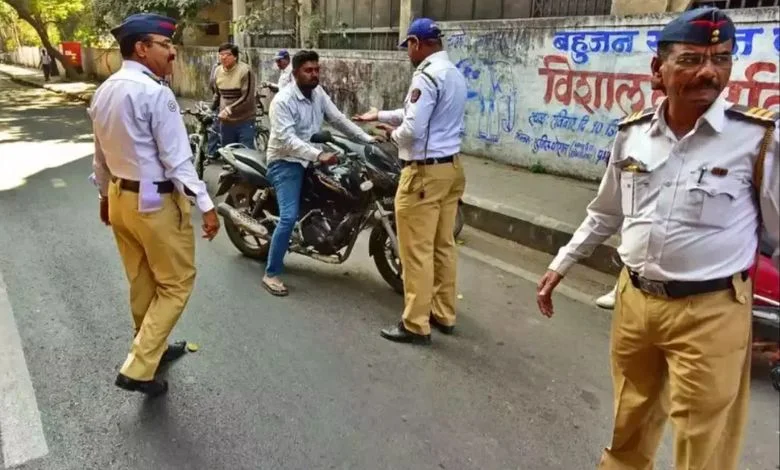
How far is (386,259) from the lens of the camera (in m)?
4.41

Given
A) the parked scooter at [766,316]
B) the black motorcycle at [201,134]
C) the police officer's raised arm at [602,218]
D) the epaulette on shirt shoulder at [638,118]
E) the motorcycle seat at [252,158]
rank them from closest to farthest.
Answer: the parked scooter at [766,316]
the epaulette on shirt shoulder at [638,118]
the police officer's raised arm at [602,218]
the motorcycle seat at [252,158]
the black motorcycle at [201,134]

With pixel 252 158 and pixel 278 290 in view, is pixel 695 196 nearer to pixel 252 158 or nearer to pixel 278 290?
pixel 278 290

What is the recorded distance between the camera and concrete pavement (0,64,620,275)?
5.61m

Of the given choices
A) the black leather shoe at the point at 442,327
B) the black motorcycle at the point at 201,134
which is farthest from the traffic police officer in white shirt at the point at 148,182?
the black motorcycle at the point at 201,134

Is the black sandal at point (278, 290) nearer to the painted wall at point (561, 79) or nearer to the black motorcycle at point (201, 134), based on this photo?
the black motorcycle at point (201, 134)

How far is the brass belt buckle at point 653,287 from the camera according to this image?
1856 mm

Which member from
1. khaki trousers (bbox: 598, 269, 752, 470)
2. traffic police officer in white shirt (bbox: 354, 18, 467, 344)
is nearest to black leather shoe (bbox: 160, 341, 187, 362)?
traffic police officer in white shirt (bbox: 354, 18, 467, 344)

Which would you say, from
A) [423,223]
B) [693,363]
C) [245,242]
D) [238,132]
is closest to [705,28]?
[693,363]

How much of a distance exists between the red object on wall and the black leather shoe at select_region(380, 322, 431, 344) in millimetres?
29060

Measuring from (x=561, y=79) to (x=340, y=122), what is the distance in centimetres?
393

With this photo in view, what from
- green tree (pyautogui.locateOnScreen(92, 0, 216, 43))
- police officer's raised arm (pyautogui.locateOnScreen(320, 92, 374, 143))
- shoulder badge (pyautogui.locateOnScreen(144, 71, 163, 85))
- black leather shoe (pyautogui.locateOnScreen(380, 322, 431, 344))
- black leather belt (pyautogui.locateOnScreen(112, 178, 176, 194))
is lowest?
black leather shoe (pyautogui.locateOnScreen(380, 322, 431, 344))

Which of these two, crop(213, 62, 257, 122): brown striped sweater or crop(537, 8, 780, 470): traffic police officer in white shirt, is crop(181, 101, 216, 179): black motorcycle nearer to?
crop(213, 62, 257, 122): brown striped sweater

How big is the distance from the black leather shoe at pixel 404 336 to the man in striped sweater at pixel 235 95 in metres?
4.55

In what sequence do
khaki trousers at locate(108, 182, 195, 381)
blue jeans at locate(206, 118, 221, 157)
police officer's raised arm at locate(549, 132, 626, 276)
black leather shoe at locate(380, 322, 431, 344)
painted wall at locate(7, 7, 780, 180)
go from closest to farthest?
police officer's raised arm at locate(549, 132, 626, 276) → khaki trousers at locate(108, 182, 195, 381) → black leather shoe at locate(380, 322, 431, 344) → painted wall at locate(7, 7, 780, 180) → blue jeans at locate(206, 118, 221, 157)
